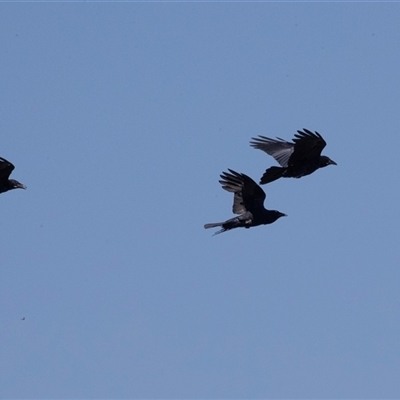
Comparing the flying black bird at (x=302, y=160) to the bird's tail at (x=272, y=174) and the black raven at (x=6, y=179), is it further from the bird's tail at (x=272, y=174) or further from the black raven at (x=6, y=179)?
the black raven at (x=6, y=179)

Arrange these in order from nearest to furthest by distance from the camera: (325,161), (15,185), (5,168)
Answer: (5,168), (325,161), (15,185)

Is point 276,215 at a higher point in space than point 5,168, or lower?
lower

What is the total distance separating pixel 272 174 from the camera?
38219mm

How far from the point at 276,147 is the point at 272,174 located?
8.13ft

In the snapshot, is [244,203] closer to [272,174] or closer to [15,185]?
[272,174]

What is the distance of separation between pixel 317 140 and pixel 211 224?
9.98 ft

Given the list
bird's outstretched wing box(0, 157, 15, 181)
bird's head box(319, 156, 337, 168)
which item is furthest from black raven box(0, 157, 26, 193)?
bird's head box(319, 156, 337, 168)

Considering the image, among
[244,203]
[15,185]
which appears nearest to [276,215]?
[244,203]

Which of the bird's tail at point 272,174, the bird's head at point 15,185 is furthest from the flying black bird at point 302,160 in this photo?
the bird's head at point 15,185

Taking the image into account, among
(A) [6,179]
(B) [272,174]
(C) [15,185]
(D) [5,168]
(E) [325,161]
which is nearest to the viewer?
(B) [272,174]

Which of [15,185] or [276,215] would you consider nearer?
[276,215]

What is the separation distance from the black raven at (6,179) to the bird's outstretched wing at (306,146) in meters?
6.46

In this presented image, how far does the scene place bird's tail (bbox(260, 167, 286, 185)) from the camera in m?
38.2

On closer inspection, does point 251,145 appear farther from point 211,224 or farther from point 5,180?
point 5,180
